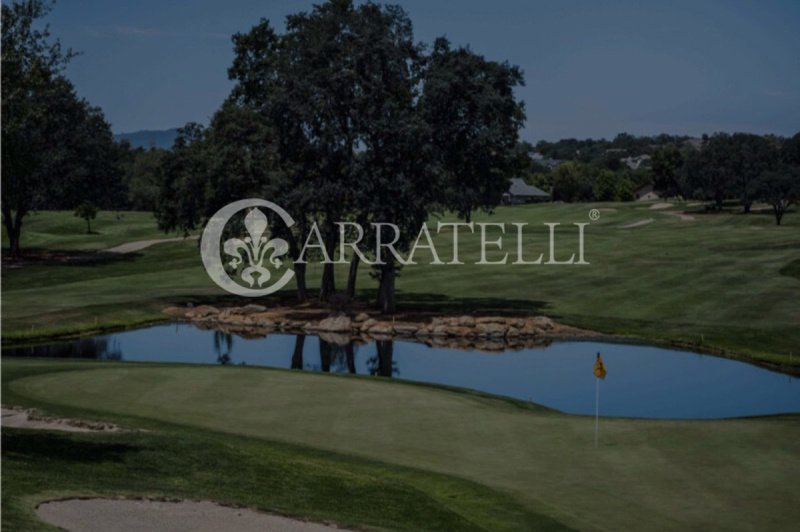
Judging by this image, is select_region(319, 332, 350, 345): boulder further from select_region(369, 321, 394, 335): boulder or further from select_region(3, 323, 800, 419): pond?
select_region(369, 321, 394, 335): boulder

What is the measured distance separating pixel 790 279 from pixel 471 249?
29.4m

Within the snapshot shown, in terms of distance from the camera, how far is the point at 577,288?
221ft

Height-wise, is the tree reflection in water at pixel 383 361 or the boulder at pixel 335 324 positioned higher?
the boulder at pixel 335 324

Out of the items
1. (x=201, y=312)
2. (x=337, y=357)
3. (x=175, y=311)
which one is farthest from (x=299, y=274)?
(x=337, y=357)

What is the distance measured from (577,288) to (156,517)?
52.5m

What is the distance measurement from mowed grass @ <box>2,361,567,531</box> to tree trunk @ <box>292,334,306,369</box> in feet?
67.5

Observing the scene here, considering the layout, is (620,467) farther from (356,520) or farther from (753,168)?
(753,168)

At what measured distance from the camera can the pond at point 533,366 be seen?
37094 mm

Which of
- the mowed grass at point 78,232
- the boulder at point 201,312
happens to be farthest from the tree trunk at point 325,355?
the mowed grass at point 78,232

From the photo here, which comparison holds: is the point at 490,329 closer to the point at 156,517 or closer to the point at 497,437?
the point at 497,437

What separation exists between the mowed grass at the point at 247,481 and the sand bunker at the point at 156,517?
0.43 metres

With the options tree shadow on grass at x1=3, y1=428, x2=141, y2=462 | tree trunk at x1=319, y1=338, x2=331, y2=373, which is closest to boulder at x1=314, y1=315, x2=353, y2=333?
tree trunk at x1=319, y1=338, x2=331, y2=373

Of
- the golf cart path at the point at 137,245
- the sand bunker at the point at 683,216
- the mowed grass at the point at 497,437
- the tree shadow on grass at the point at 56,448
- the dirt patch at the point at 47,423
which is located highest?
the sand bunker at the point at 683,216

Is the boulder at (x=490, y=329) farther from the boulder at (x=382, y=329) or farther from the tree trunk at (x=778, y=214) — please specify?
the tree trunk at (x=778, y=214)
